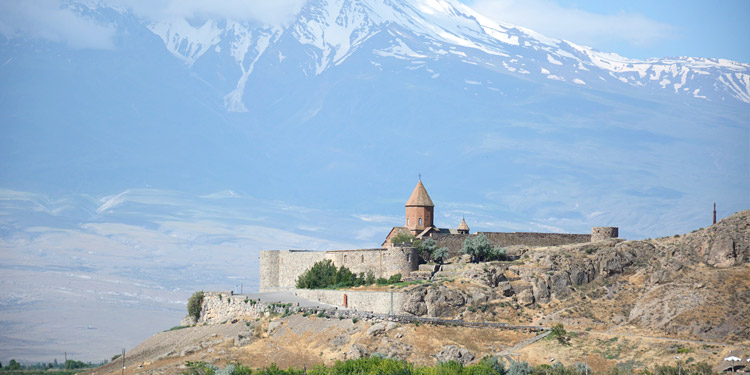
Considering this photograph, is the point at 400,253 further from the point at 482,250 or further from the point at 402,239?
the point at 482,250

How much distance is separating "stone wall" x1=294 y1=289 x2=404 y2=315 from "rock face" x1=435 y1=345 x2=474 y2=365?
630cm

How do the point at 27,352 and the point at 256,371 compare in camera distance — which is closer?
the point at 256,371

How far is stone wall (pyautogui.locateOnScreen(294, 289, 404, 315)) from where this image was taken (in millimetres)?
62656

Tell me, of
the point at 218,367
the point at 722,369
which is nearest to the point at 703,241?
the point at 722,369

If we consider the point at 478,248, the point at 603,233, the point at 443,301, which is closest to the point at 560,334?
the point at 443,301

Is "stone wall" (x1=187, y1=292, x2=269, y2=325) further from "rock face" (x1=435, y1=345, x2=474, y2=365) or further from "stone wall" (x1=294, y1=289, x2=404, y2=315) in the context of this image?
"rock face" (x1=435, y1=345, x2=474, y2=365)

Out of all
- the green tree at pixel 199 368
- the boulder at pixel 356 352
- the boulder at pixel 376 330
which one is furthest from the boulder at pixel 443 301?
the green tree at pixel 199 368

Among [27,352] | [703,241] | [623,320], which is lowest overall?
[27,352]

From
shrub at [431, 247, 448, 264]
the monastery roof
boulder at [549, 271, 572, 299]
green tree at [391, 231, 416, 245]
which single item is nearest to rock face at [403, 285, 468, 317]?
boulder at [549, 271, 572, 299]

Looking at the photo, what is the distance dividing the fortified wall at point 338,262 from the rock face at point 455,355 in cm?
1428

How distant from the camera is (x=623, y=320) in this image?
201ft

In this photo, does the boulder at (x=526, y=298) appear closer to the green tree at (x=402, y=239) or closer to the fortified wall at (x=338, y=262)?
the fortified wall at (x=338, y=262)

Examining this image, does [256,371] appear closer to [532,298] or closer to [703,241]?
[532,298]

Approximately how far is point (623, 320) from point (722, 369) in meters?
11.5
